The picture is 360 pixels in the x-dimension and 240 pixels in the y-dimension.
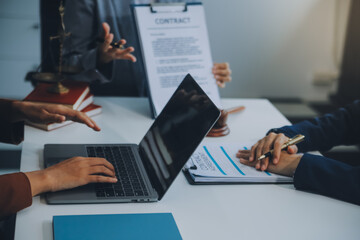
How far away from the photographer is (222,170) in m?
1.21

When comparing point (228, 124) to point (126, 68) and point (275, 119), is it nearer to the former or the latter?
point (275, 119)

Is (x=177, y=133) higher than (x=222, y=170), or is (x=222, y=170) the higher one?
(x=177, y=133)

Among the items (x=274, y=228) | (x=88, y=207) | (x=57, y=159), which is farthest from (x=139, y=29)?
(x=274, y=228)

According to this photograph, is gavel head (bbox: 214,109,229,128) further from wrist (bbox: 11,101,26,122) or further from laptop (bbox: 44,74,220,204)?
wrist (bbox: 11,101,26,122)

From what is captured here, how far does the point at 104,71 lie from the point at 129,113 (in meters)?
0.23

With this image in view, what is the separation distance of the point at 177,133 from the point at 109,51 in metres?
0.71

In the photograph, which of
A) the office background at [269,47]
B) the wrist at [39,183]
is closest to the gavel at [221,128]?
the wrist at [39,183]

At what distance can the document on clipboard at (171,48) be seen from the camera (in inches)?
63.6

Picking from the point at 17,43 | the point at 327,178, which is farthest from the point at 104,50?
the point at 17,43

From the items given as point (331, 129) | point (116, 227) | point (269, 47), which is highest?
point (116, 227)

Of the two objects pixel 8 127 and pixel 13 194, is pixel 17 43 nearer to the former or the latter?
pixel 8 127

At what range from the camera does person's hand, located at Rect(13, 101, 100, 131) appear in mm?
1232

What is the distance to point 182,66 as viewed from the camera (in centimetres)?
165

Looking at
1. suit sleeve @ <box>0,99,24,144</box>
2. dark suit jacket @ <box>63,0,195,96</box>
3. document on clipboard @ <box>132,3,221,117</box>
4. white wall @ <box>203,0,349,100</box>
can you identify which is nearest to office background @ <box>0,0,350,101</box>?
white wall @ <box>203,0,349,100</box>
